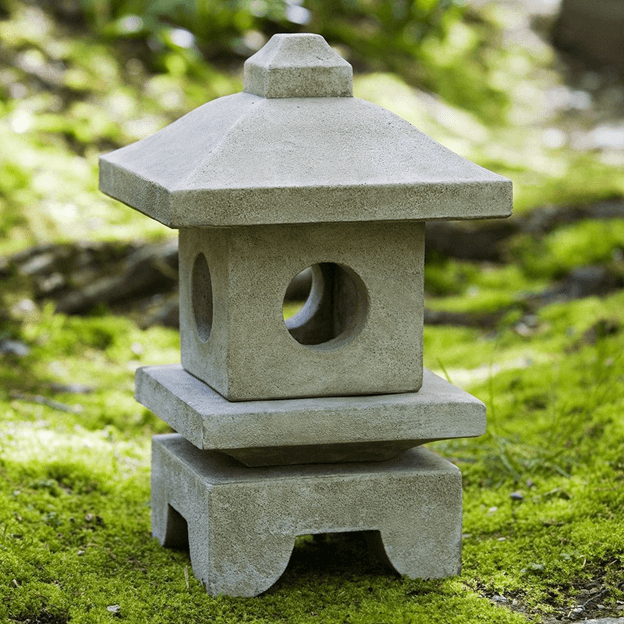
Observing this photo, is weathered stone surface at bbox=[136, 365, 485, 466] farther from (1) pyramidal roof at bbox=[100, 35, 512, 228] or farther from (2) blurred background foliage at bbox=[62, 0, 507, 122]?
(2) blurred background foliage at bbox=[62, 0, 507, 122]

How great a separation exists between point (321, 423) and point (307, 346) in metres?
0.31

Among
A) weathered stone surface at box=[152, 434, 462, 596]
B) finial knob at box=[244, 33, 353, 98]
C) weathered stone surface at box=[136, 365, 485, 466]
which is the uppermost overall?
finial knob at box=[244, 33, 353, 98]

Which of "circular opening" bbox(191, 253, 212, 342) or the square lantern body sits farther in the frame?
"circular opening" bbox(191, 253, 212, 342)

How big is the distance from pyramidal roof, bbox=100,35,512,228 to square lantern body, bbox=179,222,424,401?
0.77 feet

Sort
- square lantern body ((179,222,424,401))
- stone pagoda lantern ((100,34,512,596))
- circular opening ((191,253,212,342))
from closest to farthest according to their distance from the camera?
1. stone pagoda lantern ((100,34,512,596))
2. square lantern body ((179,222,424,401))
3. circular opening ((191,253,212,342))

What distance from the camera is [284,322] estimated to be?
3449 mm

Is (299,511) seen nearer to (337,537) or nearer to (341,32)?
(337,537)

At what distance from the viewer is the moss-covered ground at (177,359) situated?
3457 millimetres

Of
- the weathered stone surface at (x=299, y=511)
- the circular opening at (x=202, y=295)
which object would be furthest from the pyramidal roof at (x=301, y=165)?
the weathered stone surface at (x=299, y=511)

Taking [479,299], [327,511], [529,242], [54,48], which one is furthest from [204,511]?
[54,48]

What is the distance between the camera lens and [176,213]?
2.99 metres

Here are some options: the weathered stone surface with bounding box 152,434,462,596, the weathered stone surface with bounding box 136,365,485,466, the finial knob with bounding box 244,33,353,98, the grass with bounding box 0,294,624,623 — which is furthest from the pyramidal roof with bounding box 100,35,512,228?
the grass with bounding box 0,294,624,623

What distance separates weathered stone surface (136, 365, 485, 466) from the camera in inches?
128

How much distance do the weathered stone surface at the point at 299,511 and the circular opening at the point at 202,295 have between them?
1.70 ft
